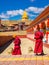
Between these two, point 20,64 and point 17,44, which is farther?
point 17,44

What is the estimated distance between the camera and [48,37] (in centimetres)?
1870

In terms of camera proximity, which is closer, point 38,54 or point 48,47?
point 38,54

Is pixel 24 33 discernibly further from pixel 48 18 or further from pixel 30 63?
pixel 30 63

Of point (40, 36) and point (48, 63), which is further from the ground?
point (40, 36)

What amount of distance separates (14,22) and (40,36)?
85.8m

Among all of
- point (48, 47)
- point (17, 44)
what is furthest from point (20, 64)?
point (48, 47)

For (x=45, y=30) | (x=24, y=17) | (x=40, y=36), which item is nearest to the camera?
(x=40, y=36)

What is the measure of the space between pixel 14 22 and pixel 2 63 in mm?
88179

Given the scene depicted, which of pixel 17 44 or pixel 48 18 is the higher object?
pixel 48 18

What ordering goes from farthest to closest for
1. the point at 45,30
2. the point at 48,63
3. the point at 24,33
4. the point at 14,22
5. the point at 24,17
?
the point at 24,17 < the point at 14,22 < the point at 24,33 < the point at 45,30 < the point at 48,63

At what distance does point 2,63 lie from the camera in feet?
31.7

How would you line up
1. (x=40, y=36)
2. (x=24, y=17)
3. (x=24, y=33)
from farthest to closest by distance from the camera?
(x=24, y=17), (x=24, y=33), (x=40, y=36)

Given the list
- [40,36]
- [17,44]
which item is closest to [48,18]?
[17,44]

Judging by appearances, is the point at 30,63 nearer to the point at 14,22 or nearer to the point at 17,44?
the point at 17,44
